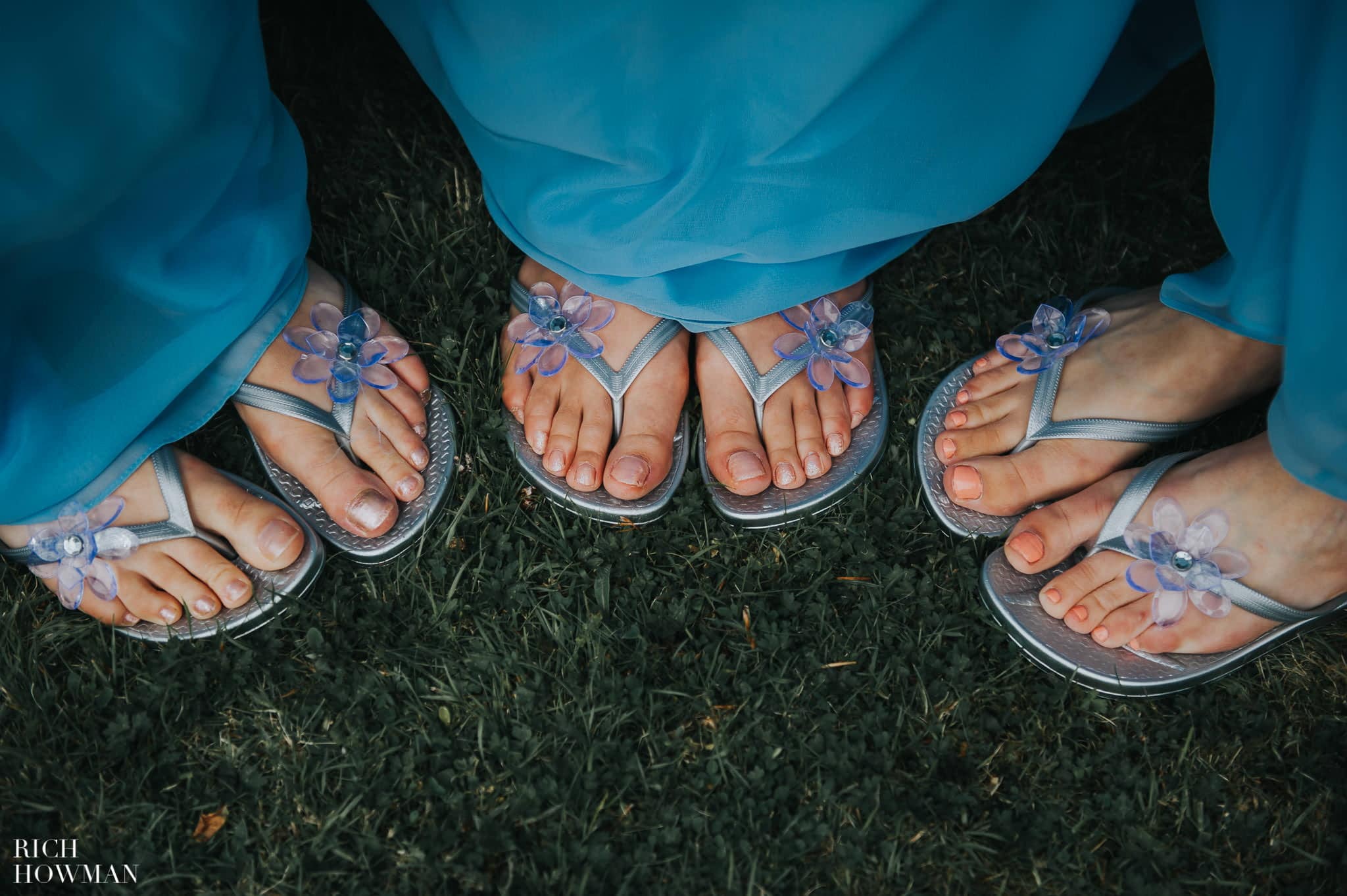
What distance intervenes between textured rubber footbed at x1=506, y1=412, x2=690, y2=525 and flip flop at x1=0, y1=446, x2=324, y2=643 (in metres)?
0.42

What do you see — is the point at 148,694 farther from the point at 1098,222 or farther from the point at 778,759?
the point at 1098,222

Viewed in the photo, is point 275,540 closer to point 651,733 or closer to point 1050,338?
point 651,733

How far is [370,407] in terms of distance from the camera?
5.50 ft

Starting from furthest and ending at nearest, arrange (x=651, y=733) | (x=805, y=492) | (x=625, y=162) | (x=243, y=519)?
(x=805, y=492) < (x=243, y=519) < (x=651, y=733) < (x=625, y=162)

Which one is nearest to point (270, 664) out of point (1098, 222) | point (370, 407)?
point (370, 407)

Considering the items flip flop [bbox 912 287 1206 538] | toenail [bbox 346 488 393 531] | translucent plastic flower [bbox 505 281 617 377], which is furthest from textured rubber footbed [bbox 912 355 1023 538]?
toenail [bbox 346 488 393 531]

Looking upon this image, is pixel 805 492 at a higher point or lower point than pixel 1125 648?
higher

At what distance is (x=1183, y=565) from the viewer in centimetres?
151

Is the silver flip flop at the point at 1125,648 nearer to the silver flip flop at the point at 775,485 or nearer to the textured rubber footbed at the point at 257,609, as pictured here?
the silver flip flop at the point at 775,485

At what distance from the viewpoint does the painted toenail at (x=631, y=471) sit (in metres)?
1.63

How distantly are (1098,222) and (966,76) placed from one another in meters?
0.91

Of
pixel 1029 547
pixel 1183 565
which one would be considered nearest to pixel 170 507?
pixel 1029 547

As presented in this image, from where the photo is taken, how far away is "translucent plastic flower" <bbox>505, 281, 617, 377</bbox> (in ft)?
5.61

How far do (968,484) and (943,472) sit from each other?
8cm
